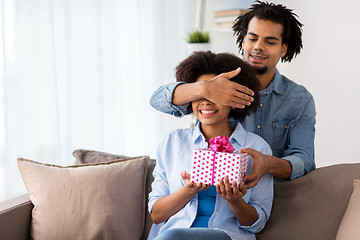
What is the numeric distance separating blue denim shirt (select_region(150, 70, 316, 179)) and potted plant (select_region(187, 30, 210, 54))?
68.1 inches

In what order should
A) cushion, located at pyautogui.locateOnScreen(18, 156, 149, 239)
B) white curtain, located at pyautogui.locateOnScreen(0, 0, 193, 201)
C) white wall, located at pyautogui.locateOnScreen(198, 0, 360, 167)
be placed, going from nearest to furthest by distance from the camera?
cushion, located at pyautogui.locateOnScreen(18, 156, 149, 239), white curtain, located at pyautogui.locateOnScreen(0, 0, 193, 201), white wall, located at pyautogui.locateOnScreen(198, 0, 360, 167)

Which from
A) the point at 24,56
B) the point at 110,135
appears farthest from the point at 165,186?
the point at 110,135

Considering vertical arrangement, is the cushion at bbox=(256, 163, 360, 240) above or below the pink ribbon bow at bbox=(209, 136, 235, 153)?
below

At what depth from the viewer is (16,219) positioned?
1.77 metres

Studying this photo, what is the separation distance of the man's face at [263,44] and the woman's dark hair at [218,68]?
261mm

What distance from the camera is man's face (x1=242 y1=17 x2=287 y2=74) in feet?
6.27

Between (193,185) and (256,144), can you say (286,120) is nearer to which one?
(256,144)

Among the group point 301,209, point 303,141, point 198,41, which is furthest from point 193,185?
point 198,41

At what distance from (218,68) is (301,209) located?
59 cm

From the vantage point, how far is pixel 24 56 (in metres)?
2.75

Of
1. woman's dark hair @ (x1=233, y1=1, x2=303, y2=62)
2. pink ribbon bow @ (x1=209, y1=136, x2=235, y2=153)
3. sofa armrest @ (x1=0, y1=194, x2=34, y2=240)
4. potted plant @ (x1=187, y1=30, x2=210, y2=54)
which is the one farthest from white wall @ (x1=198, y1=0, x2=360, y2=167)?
sofa armrest @ (x1=0, y1=194, x2=34, y2=240)

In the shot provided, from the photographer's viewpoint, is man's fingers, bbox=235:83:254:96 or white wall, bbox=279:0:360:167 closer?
man's fingers, bbox=235:83:254:96

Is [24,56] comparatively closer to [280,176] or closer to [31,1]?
[31,1]

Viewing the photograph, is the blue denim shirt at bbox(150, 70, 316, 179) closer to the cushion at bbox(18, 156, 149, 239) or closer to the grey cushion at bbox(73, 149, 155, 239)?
the grey cushion at bbox(73, 149, 155, 239)
